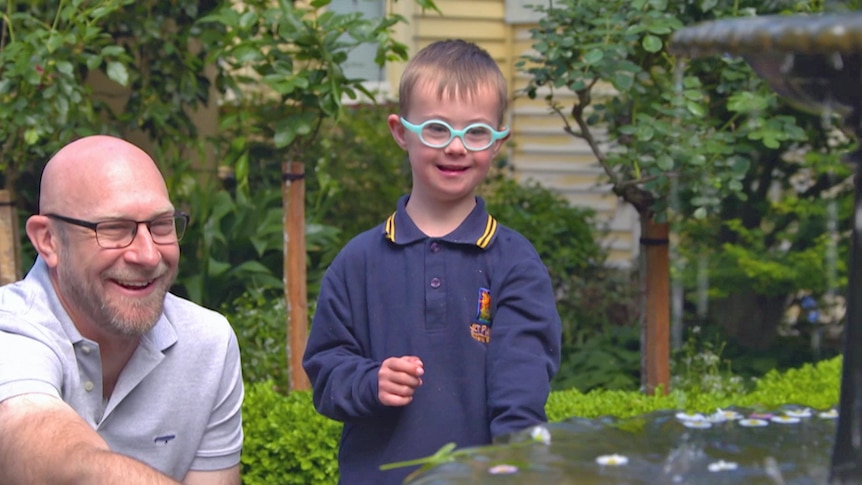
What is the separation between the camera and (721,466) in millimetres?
1955

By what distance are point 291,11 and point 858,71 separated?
332 centimetres

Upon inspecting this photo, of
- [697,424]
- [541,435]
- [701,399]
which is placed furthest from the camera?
[701,399]

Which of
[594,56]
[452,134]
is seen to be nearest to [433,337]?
[452,134]

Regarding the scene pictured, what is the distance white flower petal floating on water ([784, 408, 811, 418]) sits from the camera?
2.41 metres

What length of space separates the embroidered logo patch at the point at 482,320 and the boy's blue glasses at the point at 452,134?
0.35 meters

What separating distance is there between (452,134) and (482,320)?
1.45ft

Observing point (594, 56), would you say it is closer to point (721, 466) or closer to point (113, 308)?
point (113, 308)

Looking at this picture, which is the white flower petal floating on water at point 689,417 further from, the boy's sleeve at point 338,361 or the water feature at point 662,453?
the boy's sleeve at point 338,361

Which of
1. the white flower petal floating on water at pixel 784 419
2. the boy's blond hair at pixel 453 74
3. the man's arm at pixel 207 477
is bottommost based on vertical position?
the man's arm at pixel 207 477

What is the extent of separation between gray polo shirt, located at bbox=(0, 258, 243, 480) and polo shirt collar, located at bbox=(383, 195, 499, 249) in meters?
0.60

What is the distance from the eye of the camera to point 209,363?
3047 mm

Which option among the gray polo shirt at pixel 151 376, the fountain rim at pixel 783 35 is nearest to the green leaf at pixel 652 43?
the gray polo shirt at pixel 151 376

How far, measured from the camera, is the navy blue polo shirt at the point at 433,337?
2.62m

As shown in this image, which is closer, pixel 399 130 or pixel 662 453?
pixel 662 453
